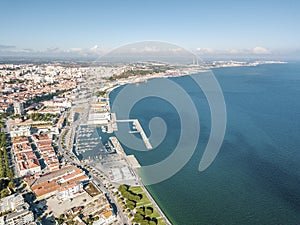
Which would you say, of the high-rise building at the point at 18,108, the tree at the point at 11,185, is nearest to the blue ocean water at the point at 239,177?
the tree at the point at 11,185

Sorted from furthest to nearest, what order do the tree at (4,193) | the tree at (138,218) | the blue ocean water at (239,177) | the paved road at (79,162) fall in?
the tree at (4,193) < the blue ocean water at (239,177) < the paved road at (79,162) < the tree at (138,218)

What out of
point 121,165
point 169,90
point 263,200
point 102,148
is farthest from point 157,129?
point 169,90

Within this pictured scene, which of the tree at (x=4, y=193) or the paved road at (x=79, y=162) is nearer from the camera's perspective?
the paved road at (x=79, y=162)

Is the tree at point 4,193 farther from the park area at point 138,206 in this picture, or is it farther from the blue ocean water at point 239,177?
the blue ocean water at point 239,177

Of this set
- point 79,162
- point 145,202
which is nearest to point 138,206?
point 145,202

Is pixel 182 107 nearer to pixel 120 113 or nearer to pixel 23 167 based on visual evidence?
pixel 120 113

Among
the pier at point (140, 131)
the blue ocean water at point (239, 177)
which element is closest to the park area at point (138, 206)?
the blue ocean water at point (239, 177)

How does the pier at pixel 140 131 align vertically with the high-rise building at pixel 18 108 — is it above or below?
below

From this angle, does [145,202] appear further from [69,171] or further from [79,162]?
[79,162]

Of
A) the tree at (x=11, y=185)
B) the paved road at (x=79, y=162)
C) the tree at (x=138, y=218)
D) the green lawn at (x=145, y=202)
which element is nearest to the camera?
the tree at (x=138, y=218)

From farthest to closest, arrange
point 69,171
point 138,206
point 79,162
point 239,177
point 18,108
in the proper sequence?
1. point 18,108
2. point 79,162
3. point 239,177
4. point 69,171
5. point 138,206

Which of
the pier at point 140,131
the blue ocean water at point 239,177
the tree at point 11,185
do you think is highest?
the pier at point 140,131
